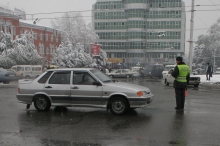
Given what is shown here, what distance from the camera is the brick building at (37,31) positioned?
51222mm

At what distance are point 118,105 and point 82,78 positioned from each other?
154 cm

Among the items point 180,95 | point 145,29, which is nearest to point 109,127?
point 180,95

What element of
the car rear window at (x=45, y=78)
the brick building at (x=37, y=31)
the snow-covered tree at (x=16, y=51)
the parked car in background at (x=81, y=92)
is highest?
the brick building at (x=37, y=31)

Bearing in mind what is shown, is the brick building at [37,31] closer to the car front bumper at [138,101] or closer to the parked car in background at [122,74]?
the parked car in background at [122,74]

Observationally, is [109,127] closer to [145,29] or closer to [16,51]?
[16,51]

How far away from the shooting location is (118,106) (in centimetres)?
866

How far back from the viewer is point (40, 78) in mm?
9484

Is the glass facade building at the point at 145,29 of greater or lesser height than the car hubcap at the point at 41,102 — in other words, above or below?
above

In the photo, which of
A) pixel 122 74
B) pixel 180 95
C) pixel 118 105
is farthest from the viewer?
pixel 122 74

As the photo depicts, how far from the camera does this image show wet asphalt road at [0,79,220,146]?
5875mm

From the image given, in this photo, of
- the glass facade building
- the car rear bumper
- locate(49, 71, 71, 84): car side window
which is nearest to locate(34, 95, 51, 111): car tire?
the car rear bumper

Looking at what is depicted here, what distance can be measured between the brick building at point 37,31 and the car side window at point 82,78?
4482 centimetres

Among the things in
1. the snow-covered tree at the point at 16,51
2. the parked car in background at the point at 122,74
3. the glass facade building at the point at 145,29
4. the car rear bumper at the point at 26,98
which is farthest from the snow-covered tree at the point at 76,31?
the car rear bumper at the point at 26,98

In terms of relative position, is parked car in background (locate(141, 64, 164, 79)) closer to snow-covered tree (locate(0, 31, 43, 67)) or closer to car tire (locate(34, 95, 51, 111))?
snow-covered tree (locate(0, 31, 43, 67))
